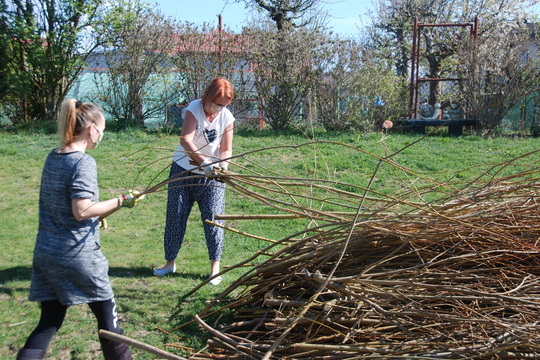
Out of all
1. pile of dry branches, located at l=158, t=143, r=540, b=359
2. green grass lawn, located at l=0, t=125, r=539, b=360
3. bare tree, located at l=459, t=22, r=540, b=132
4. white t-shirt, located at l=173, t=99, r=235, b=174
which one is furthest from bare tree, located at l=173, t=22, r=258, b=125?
pile of dry branches, located at l=158, t=143, r=540, b=359

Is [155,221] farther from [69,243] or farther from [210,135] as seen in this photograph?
[69,243]

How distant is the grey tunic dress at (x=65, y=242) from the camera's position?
2.45 m

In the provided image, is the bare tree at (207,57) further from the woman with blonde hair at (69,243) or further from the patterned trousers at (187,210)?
the woman with blonde hair at (69,243)

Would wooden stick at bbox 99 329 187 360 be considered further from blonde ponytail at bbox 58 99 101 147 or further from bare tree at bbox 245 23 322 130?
bare tree at bbox 245 23 322 130

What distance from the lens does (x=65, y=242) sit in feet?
8.08

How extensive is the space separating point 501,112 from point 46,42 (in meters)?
9.60

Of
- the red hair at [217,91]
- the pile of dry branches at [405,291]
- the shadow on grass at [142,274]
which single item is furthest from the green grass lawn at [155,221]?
the red hair at [217,91]

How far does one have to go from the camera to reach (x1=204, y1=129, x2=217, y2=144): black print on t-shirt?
157 inches

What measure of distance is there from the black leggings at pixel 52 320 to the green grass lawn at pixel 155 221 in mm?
457

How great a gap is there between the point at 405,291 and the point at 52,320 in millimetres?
1816

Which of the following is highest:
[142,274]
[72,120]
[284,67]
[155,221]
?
[284,67]

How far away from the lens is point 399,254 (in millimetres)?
2936

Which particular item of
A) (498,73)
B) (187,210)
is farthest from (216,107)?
(498,73)

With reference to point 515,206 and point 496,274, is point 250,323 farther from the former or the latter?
point 515,206
